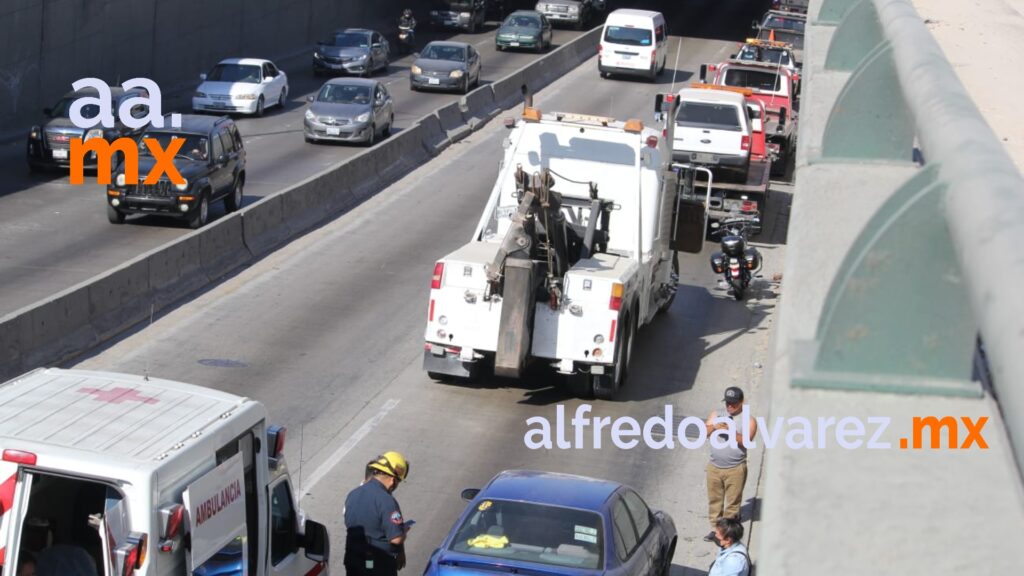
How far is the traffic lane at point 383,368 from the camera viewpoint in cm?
1495

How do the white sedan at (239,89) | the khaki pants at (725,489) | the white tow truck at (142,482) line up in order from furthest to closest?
the white sedan at (239,89) → the khaki pants at (725,489) → the white tow truck at (142,482)

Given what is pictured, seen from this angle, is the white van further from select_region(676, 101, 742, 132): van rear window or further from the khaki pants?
the khaki pants

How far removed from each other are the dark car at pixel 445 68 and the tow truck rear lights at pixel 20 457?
40.1m

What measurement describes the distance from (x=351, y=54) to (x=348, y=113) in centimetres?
1423

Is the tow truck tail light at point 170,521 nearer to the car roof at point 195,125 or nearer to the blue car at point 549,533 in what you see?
the blue car at point 549,533

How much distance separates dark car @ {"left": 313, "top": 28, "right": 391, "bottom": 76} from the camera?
50.3 meters

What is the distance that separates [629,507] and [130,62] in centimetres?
3748

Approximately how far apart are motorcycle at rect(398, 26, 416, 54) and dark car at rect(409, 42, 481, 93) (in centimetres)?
1005

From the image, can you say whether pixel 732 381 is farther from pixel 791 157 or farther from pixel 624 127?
pixel 791 157

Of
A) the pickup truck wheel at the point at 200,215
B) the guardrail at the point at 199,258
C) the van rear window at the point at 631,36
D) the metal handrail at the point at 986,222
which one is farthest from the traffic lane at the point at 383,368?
the van rear window at the point at 631,36

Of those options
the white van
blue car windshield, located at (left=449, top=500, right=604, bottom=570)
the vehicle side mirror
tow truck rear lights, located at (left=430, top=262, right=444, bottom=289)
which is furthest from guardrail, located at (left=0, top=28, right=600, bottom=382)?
the white van

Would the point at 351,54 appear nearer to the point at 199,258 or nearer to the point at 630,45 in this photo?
the point at 630,45

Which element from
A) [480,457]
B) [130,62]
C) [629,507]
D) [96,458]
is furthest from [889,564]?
[130,62]

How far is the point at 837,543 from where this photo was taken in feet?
Result: 6.93
